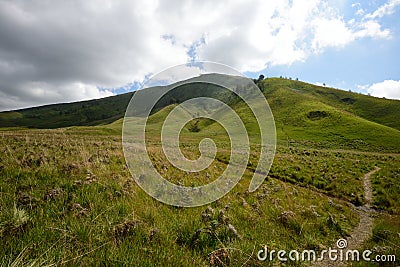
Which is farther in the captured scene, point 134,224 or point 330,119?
point 330,119

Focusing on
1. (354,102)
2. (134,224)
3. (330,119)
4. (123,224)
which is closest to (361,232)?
(134,224)

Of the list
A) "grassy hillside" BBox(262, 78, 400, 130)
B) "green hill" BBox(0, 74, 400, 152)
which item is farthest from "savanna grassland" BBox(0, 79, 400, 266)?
"grassy hillside" BBox(262, 78, 400, 130)

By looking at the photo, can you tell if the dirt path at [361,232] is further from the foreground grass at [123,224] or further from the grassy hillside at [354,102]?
the grassy hillside at [354,102]

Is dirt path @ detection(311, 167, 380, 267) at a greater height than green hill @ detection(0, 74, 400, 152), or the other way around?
green hill @ detection(0, 74, 400, 152)

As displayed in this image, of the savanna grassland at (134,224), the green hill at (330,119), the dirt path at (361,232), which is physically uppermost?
the green hill at (330,119)

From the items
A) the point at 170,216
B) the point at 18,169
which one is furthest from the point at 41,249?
the point at 18,169

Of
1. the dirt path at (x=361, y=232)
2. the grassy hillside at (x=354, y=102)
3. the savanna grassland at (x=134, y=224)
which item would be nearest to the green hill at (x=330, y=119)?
the grassy hillside at (x=354, y=102)

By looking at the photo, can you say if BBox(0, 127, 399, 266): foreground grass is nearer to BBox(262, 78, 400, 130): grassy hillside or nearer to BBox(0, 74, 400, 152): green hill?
BBox(0, 74, 400, 152): green hill

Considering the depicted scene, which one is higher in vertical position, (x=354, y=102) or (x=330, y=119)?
(x=354, y=102)

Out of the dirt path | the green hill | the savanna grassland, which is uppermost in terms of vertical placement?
the green hill

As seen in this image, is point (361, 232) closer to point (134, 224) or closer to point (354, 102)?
point (134, 224)

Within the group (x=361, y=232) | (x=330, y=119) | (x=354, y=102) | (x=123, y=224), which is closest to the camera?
(x=123, y=224)

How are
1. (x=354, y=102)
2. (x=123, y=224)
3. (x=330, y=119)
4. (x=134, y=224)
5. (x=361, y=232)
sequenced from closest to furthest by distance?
1. (x=123, y=224)
2. (x=134, y=224)
3. (x=361, y=232)
4. (x=330, y=119)
5. (x=354, y=102)

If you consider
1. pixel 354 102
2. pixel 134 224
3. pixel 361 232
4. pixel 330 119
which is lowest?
pixel 361 232
